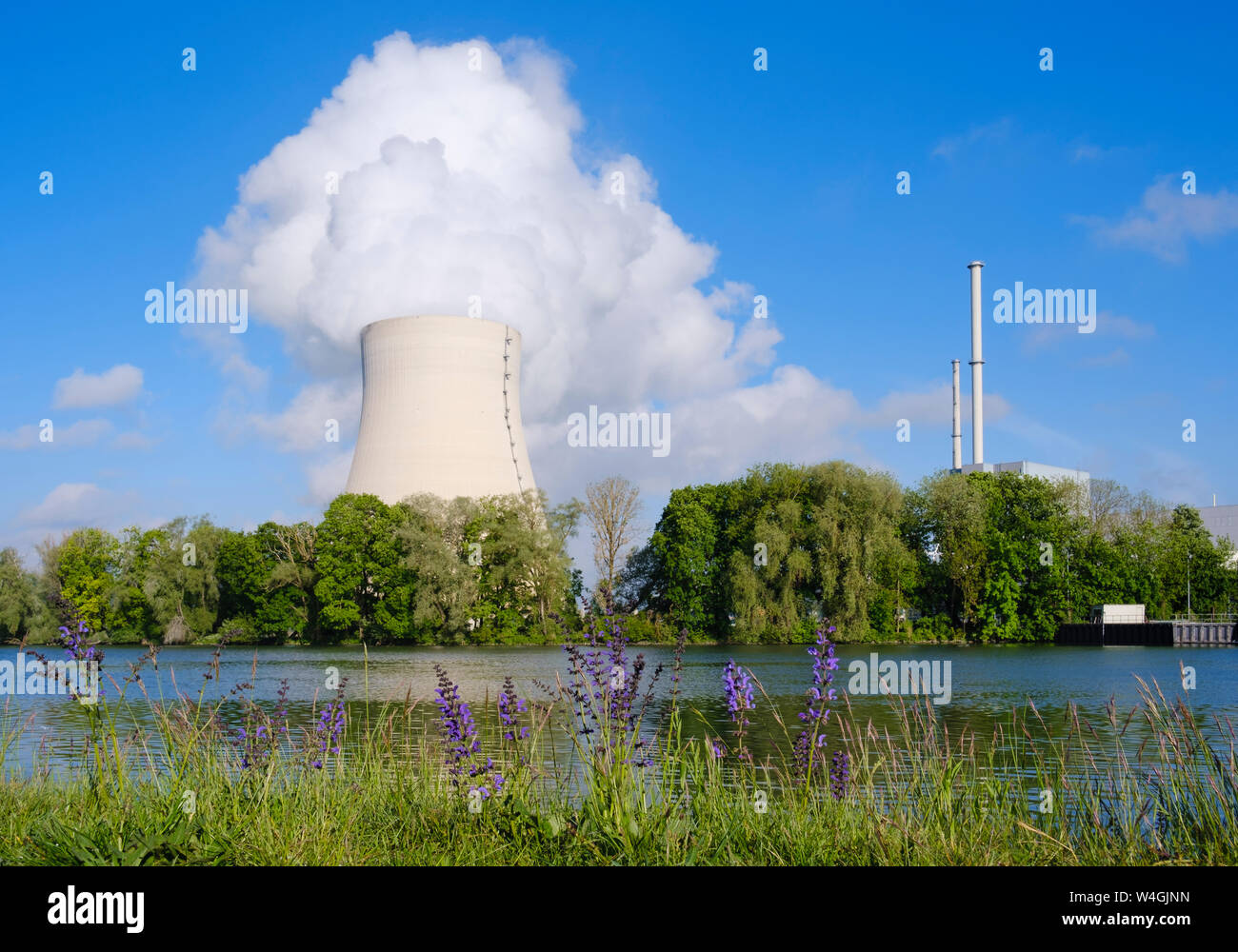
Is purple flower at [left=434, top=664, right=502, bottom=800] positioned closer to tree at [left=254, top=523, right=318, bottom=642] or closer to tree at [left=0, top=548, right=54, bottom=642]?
tree at [left=254, top=523, right=318, bottom=642]

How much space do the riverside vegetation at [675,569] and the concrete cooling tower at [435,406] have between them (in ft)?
8.94

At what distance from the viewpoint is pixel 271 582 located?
43.8m

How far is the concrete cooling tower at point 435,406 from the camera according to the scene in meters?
32.2

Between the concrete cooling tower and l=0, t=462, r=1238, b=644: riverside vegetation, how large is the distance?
8.94ft

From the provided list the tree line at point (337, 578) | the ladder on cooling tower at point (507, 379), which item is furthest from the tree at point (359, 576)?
the ladder on cooling tower at point (507, 379)

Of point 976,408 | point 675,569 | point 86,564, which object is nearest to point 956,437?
point 976,408

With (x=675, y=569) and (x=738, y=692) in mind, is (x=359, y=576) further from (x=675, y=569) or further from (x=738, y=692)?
(x=738, y=692)

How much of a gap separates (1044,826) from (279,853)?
3388 millimetres

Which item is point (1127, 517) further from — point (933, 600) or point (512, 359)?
point (512, 359)

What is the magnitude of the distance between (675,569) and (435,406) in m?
16.1

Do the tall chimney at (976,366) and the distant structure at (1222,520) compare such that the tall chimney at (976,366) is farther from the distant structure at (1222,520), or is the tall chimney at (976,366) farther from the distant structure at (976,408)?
the distant structure at (1222,520)

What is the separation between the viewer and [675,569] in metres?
45.3

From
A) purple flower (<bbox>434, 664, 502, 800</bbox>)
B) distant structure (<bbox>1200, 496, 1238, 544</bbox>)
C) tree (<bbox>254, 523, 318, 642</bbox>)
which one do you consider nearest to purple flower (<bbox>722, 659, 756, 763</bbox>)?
purple flower (<bbox>434, 664, 502, 800</bbox>)

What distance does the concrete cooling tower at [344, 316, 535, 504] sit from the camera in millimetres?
32250
